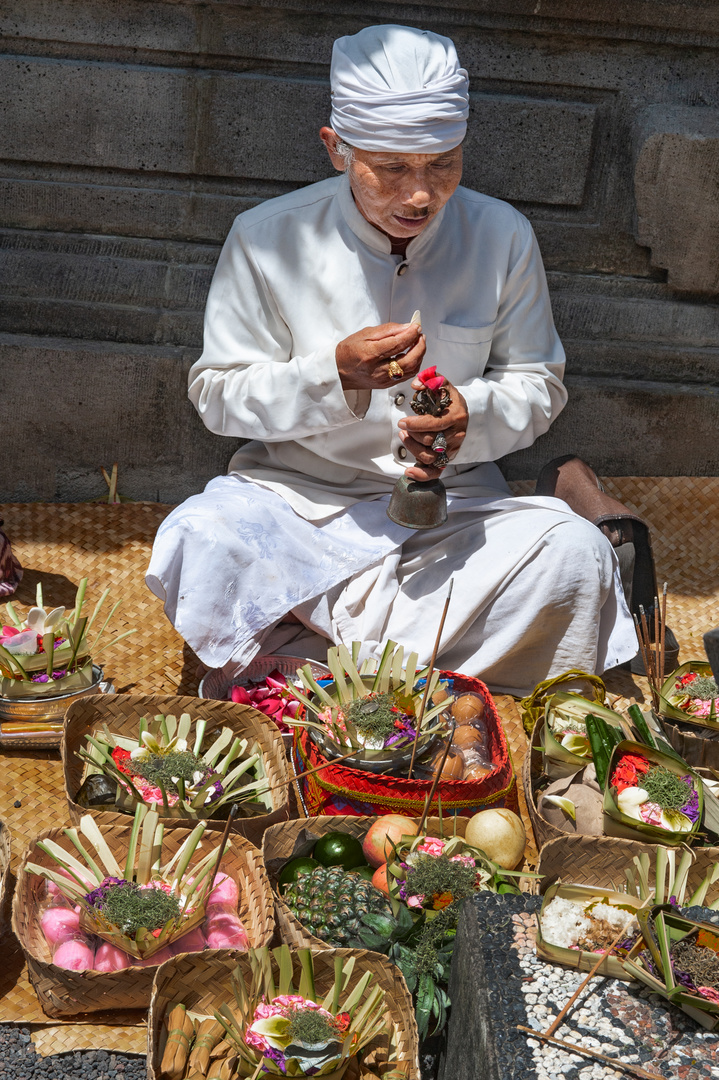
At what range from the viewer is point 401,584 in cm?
349

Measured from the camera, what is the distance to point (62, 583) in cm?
399

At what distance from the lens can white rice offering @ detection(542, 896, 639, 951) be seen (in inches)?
76.1

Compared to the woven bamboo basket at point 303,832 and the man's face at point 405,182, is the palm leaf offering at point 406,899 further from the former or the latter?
the man's face at point 405,182

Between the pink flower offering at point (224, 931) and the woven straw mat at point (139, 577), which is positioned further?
the woven straw mat at point (139, 577)

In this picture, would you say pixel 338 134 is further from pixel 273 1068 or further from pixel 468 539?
pixel 273 1068

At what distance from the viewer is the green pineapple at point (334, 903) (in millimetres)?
2193

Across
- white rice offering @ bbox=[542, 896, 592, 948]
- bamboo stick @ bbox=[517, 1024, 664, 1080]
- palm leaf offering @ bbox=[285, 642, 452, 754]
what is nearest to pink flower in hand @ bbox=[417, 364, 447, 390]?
palm leaf offering @ bbox=[285, 642, 452, 754]

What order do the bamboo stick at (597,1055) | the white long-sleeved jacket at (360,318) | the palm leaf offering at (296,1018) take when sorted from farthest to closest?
the white long-sleeved jacket at (360,318) → the palm leaf offering at (296,1018) → the bamboo stick at (597,1055)

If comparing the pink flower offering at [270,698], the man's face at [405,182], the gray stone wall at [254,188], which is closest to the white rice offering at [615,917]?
the pink flower offering at [270,698]

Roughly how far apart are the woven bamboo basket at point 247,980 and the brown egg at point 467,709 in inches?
39.1

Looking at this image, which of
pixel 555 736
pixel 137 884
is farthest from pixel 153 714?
pixel 555 736

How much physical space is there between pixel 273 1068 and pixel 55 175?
365 centimetres

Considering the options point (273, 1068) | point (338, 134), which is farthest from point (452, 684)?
point (338, 134)

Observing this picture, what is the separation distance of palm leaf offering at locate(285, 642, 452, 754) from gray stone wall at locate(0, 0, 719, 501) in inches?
71.7
